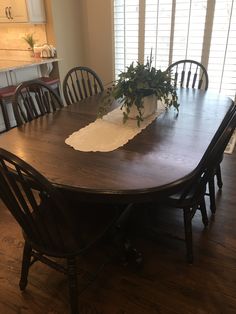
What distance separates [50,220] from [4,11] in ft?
10.7

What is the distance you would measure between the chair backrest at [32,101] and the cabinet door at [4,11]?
2003mm

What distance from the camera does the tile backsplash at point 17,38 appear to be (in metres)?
3.61

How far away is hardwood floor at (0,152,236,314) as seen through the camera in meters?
1.42

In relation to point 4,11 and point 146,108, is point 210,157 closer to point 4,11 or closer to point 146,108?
point 146,108

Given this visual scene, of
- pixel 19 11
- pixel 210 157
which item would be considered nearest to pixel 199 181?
pixel 210 157

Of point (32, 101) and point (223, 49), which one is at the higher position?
point (223, 49)

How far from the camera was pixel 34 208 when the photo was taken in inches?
43.8

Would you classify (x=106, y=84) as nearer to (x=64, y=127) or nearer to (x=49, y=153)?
(x=64, y=127)

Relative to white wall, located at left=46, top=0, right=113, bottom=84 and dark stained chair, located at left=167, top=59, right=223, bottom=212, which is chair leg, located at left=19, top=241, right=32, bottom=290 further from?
white wall, located at left=46, top=0, right=113, bottom=84

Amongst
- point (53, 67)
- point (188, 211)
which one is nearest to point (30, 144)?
point (188, 211)

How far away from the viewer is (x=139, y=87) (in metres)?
1.63

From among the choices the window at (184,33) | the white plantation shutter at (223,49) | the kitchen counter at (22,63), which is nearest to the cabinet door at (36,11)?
the kitchen counter at (22,63)

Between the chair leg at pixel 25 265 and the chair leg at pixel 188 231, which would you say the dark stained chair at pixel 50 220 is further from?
the chair leg at pixel 188 231

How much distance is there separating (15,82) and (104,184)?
8.34 ft
